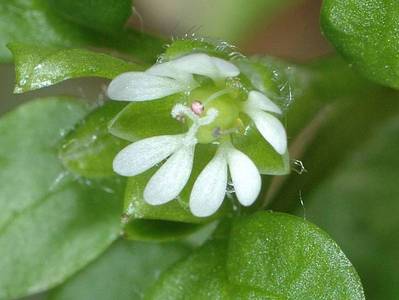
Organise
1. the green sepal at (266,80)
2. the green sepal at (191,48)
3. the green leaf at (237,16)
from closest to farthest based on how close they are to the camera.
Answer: the green sepal at (191,48) → the green sepal at (266,80) → the green leaf at (237,16)

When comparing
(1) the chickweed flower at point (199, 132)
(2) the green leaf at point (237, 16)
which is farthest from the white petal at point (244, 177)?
(2) the green leaf at point (237, 16)

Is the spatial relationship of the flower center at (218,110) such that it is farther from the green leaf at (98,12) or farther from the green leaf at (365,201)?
the green leaf at (365,201)

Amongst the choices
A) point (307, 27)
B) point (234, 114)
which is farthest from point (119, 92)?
point (307, 27)

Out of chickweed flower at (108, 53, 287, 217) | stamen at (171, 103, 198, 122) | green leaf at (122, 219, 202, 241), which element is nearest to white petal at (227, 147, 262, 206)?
chickweed flower at (108, 53, 287, 217)

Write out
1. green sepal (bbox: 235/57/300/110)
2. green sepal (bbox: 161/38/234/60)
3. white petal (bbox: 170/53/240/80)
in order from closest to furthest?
white petal (bbox: 170/53/240/80) → green sepal (bbox: 161/38/234/60) → green sepal (bbox: 235/57/300/110)

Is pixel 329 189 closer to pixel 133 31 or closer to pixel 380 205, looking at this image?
pixel 380 205

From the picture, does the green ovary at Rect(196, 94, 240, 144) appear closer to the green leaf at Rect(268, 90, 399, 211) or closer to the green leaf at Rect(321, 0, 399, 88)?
the green leaf at Rect(321, 0, 399, 88)
